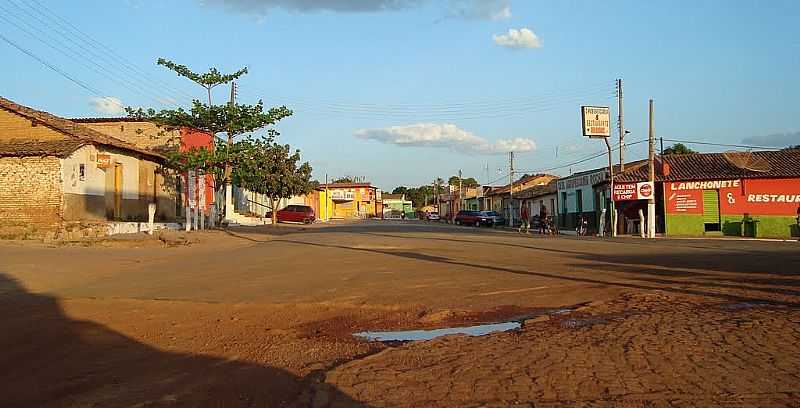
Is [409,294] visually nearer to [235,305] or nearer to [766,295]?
[235,305]

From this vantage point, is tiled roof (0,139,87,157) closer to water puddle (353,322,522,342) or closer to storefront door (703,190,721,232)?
water puddle (353,322,522,342)

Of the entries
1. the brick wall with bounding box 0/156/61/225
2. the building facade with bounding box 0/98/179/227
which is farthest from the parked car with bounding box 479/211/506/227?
the brick wall with bounding box 0/156/61/225

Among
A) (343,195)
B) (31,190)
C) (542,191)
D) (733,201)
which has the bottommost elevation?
(733,201)

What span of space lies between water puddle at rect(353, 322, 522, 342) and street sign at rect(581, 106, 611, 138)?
34.7 m

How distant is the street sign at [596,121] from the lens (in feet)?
134

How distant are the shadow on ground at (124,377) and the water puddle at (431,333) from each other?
1.80 meters

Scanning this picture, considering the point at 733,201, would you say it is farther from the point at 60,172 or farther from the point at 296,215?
the point at 60,172

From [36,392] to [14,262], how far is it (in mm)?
10575

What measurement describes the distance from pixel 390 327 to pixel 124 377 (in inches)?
131

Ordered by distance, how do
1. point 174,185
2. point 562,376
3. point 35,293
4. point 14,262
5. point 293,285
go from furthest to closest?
point 174,185, point 14,262, point 293,285, point 35,293, point 562,376

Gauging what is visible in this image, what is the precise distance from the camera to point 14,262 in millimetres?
14242

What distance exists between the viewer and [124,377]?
5.65 m

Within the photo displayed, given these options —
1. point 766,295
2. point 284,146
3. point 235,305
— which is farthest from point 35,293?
point 284,146

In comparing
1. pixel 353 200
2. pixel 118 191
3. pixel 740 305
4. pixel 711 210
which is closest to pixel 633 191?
pixel 711 210
